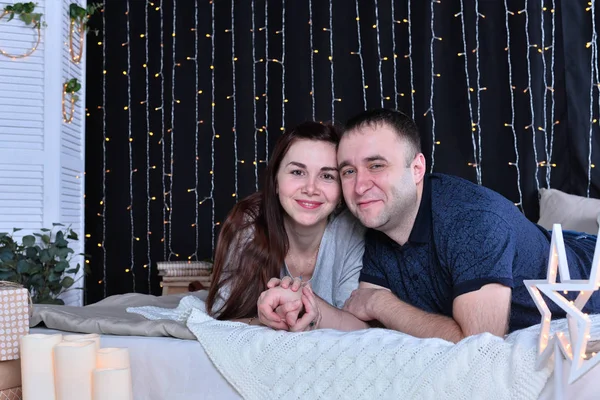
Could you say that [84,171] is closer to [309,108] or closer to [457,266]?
[309,108]

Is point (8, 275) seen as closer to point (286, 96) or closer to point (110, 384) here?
point (286, 96)

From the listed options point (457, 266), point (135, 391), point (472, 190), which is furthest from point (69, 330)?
point (472, 190)

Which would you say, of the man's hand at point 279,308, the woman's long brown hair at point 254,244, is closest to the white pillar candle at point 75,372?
the man's hand at point 279,308

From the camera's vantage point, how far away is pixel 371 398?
123 cm

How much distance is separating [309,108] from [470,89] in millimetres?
867

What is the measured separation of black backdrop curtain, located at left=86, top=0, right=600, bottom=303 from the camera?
3.20m

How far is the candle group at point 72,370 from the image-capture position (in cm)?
118

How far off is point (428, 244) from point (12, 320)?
1.01m

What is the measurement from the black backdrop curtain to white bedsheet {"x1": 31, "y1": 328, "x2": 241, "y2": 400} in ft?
7.25

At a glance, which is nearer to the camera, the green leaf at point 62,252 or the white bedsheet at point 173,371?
the white bedsheet at point 173,371

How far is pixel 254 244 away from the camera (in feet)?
6.25

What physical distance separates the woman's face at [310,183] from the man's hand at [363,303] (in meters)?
0.26

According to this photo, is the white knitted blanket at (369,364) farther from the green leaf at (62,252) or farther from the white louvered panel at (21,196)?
the white louvered panel at (21,196)

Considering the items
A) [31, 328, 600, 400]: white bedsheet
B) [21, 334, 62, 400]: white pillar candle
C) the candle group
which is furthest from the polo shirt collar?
[21, 334, 62, 400]: white pillar candle
